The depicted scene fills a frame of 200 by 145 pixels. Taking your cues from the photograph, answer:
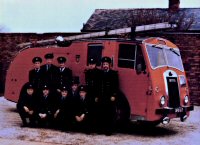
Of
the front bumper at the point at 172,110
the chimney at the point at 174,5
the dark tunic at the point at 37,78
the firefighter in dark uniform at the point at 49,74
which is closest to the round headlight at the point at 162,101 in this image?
the front bumper at the point at 172,110

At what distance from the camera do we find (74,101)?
10.8m

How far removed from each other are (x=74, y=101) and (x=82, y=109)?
0.31 metres

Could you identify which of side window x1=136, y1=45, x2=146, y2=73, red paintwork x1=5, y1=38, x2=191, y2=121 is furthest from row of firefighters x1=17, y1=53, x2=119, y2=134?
Result: side window x1=136, y1=45, x2=146, y2=73

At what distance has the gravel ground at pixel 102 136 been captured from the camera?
9227 mm

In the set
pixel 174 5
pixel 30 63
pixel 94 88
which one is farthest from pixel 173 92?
pixel 174 5

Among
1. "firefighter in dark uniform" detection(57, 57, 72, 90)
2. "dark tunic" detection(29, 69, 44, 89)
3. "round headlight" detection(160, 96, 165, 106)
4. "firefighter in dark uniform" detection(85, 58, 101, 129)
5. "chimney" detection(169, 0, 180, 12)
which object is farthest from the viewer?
"chimney" detection(169, 0, 180, 12)

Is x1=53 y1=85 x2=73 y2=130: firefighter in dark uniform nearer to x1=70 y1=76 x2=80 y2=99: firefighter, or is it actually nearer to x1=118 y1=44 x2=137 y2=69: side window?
x1=70 y1=76 x2=80 y2=99: firefighter

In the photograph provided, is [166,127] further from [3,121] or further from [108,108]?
[3,121]

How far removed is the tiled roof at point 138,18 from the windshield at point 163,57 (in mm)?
15815

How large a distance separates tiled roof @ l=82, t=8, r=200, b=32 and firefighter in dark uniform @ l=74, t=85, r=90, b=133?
17.2m

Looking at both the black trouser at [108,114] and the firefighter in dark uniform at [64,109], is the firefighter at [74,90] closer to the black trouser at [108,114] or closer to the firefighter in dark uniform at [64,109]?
the firefighter in dark uniform at [64,109]

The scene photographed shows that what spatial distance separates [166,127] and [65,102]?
11.1 feet

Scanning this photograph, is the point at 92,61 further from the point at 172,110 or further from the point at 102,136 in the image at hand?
the point at 172,110

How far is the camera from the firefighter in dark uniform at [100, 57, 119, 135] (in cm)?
1039
